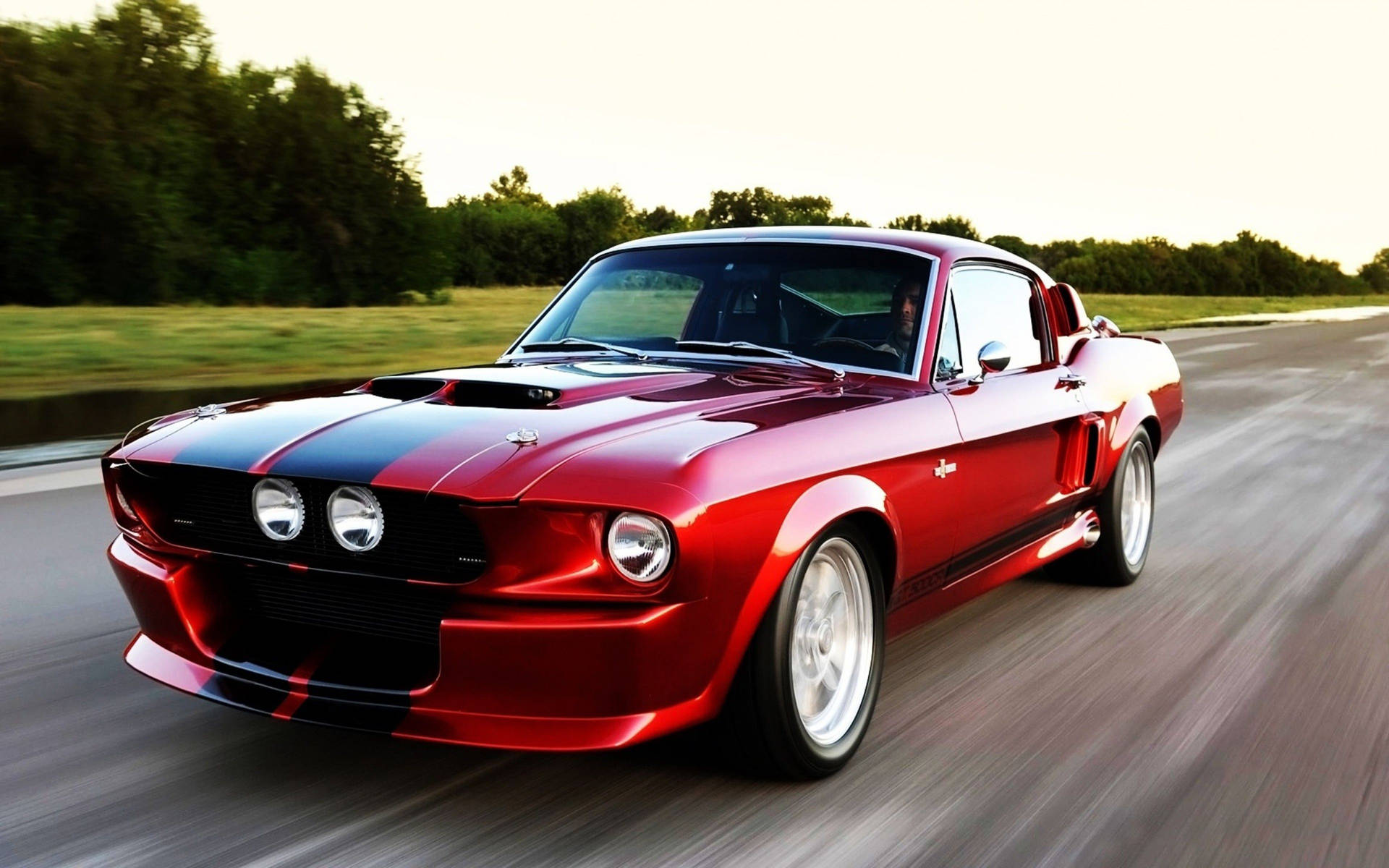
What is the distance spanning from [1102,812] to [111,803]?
7.42 ft

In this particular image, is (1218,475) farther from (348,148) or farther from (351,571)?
(348,148)

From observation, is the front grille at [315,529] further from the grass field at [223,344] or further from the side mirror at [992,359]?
the grass field at [223,344]

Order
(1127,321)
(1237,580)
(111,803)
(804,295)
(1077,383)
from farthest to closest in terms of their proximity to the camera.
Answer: (1127,321), (1237,580), (1077,383), (804,295), (111,803)

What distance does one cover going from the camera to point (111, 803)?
3.25m

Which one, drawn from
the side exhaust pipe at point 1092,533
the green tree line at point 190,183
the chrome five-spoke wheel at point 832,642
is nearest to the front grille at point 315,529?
the chrome five-spoke wheel at point 832,642

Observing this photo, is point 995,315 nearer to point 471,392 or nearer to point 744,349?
point 744,349

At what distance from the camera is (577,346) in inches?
188

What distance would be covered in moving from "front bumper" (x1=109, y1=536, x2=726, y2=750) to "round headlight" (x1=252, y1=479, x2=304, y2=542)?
0.99 ft

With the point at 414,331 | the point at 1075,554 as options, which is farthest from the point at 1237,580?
the point at 414,331

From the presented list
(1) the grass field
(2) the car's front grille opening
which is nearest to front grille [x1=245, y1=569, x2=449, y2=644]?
(2) the car's front grille opening

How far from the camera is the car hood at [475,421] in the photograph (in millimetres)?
3100

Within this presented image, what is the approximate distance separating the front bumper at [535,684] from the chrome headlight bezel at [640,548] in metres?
0.07

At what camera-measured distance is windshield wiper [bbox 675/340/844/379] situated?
4408 millimetres

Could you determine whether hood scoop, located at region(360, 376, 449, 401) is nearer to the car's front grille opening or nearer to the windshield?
the car's front grille opening
